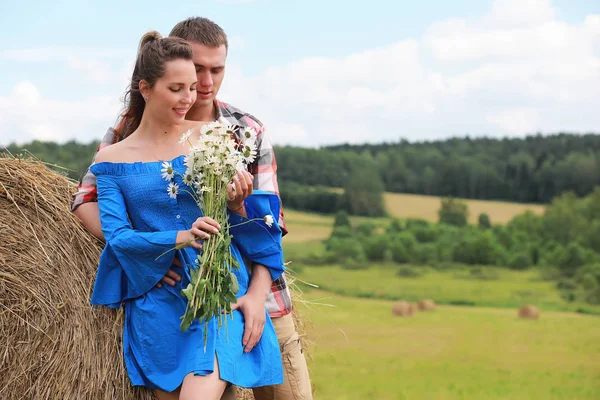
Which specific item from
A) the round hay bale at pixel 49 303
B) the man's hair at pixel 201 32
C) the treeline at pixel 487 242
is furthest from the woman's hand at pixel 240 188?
the treeline at pixel 487 242

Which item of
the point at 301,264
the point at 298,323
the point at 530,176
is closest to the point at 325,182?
the point at 301,264

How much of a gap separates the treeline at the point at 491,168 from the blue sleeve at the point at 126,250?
113ft

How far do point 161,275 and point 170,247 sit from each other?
0.16m

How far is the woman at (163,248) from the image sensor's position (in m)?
2.72

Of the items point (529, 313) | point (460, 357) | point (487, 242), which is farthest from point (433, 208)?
point (460, 357)

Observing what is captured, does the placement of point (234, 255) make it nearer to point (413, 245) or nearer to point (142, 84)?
point (142, 84)

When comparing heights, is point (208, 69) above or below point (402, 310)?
above

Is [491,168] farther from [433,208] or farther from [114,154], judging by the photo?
[114,154]

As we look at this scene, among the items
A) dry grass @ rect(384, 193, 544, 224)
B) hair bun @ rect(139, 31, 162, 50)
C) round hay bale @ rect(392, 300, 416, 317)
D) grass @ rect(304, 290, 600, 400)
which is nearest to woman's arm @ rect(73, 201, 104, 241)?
hair bun @ rect(139, 31, 162, 50)

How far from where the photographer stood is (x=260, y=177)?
321 cm

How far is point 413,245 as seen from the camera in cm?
3828

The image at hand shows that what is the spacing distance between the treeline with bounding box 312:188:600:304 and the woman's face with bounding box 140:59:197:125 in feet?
102

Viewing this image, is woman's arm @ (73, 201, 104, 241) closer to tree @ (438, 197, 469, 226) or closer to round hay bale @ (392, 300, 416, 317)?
round hay bale @ (392, 300, 416, 317)

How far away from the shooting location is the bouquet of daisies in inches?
102
